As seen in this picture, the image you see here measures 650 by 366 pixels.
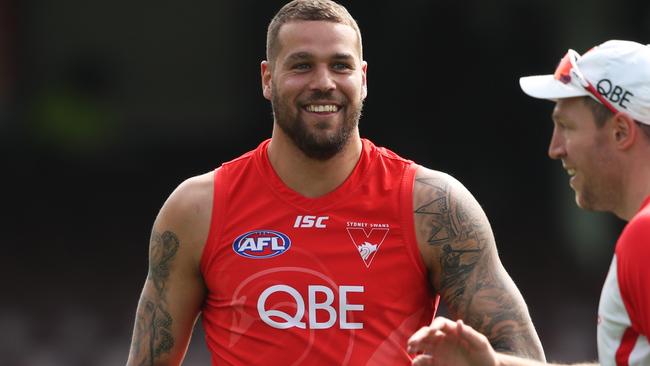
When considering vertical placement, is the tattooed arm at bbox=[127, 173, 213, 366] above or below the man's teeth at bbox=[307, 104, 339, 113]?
below

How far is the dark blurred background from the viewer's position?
13.6m

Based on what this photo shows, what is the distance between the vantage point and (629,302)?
2.94 metres

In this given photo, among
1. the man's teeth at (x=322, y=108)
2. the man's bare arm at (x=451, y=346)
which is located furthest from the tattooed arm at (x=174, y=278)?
the man's bare arm at (x=451, y=346)

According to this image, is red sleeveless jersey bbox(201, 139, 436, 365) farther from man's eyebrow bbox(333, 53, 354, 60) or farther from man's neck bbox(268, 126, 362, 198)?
man's eyebrow bbox(333, 53, 354, 60)

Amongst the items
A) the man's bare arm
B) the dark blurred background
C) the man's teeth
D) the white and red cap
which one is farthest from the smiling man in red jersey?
the dark blurred background

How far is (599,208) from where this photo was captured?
10.7 feet

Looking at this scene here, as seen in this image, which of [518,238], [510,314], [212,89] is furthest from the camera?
[212,89]

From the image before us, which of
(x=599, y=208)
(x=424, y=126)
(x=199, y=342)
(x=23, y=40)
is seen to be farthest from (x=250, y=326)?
(x=23, y=40)

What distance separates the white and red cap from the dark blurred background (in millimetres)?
9188

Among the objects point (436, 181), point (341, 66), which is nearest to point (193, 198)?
point (341, 66)

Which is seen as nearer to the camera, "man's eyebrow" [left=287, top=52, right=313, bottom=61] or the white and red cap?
the white and red cap

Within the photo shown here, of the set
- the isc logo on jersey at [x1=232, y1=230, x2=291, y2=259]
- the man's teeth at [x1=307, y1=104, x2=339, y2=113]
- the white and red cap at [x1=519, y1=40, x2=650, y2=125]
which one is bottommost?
the isc logo on jersey at [x1=232, y1=230, x2=291, y2=259]

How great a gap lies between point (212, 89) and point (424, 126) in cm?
286

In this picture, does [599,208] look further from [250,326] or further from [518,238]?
[518,238]
